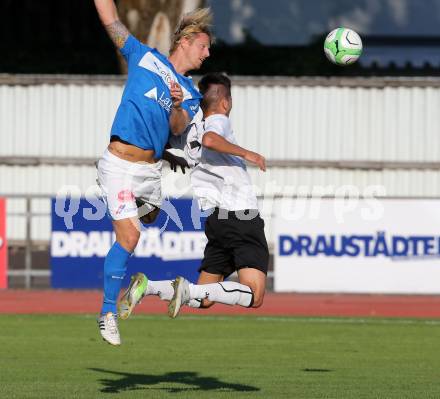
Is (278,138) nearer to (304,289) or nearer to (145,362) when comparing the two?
(304,289)

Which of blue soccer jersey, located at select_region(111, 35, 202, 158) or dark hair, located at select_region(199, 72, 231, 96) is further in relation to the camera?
dark hair, located at select_region(199, 72, 231, 96)

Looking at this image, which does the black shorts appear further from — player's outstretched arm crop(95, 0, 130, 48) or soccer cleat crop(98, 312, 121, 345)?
player's outstretched arm crop(95, 0, 130, 48)

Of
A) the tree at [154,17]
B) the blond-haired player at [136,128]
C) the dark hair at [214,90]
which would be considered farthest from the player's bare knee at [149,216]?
the tree at [154,17]

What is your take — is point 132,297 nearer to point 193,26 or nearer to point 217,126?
point 217,126

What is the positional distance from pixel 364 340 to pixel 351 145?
52.7ft

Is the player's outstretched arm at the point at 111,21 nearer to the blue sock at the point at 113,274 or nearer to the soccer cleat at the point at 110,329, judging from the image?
the blue sock at the point at 113,274

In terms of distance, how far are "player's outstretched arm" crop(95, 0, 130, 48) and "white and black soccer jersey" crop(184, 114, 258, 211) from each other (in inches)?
36.3

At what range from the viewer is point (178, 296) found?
9.20 meters

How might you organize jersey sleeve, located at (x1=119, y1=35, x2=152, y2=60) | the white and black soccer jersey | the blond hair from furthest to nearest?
1. the white and black soccer jersey
2. the blond hair
3. jersey sleeve, located at (x1=119, y1=35, x2=152, y2=60)

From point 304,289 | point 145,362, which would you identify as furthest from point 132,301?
point 304,289

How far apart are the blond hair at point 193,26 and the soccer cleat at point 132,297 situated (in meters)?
1.81

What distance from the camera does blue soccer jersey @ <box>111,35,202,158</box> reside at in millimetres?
9250

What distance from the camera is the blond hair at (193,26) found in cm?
957

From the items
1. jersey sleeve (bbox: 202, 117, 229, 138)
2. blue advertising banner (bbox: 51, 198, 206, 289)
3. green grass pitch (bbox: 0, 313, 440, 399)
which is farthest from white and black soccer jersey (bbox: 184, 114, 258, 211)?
blue advertising banner (bbox: 51, 198, 206, 289)
